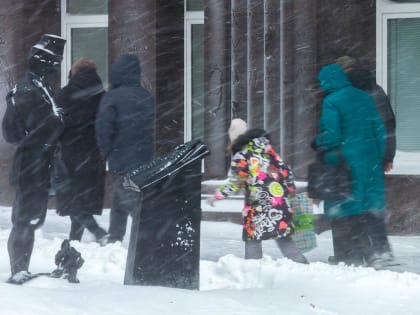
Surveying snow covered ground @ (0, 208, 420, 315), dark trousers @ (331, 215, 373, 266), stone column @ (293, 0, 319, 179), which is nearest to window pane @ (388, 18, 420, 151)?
stone column @ (293, 0, 319, 179)

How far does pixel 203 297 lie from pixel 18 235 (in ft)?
5.02

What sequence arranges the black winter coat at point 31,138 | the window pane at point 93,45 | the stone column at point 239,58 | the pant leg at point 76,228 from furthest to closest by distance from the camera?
the window pane at point 93,45
the stone column at point 239,58
the pant leg at point 76,228
the black winter coat at point 31,138

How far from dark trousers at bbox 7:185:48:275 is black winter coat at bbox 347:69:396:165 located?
2.90m

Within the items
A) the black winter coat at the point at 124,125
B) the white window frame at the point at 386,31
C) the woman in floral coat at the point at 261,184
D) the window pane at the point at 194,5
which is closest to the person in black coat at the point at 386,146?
the woman in floral coat at the point at 261,184

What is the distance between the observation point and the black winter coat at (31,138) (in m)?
7.41

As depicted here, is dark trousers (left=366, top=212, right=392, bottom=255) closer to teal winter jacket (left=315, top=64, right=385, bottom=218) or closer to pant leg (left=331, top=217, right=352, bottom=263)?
teal winter jacket (left=315, top=64, right=385, bottom=218)

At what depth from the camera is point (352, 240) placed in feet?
28.1

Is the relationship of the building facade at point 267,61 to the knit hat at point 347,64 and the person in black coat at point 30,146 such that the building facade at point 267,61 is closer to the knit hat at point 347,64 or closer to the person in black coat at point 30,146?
the knit hat at point 347,64

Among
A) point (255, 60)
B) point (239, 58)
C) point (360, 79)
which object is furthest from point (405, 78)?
point (360, 79)

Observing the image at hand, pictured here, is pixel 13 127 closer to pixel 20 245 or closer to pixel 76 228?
pixel 20 245

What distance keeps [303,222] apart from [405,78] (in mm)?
3879

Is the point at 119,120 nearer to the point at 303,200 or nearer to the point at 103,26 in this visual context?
the point at 303,200

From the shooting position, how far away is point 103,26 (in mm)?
13422

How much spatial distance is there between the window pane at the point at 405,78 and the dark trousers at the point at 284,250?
12.1 feet
